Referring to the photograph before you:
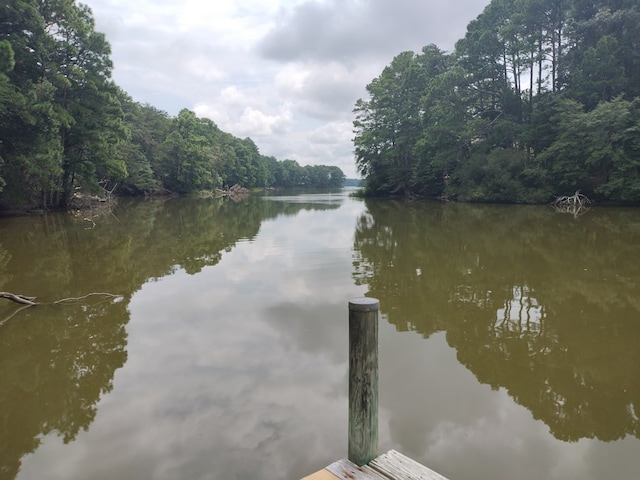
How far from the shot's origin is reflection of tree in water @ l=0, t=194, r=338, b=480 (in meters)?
3.68

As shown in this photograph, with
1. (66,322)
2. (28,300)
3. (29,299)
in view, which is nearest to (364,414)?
(66,322)

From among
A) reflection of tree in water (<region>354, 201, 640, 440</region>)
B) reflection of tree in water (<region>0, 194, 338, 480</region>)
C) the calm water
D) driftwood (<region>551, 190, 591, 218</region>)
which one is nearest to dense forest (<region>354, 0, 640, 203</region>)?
driftwood (<region>551, 190, 591, 218</region>)

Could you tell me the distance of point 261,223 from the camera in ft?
65.5

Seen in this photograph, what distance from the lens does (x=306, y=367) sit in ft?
15.1

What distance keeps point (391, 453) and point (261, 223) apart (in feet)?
58.1

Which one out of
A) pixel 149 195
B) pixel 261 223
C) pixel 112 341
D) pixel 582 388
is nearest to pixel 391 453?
pixel 582 388

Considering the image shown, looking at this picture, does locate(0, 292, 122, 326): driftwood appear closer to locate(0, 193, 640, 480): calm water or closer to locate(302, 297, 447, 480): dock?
locate(0, 193, 640, 480): calm water

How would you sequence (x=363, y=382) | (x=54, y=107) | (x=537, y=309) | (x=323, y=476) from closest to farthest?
(x=323, y=476)
(x=363, y=382)
(x=537, y=309)
(x=54, y=107)

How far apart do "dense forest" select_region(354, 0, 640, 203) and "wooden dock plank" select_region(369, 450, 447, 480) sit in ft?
86.5

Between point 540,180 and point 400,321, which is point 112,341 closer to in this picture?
point 400,321

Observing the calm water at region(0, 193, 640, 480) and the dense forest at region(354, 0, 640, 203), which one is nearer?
the calm water at region(0, 193, 640, 480)

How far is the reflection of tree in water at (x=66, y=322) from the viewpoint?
3.68m

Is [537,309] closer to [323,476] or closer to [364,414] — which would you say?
[364,414]

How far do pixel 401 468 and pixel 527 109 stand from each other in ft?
116
